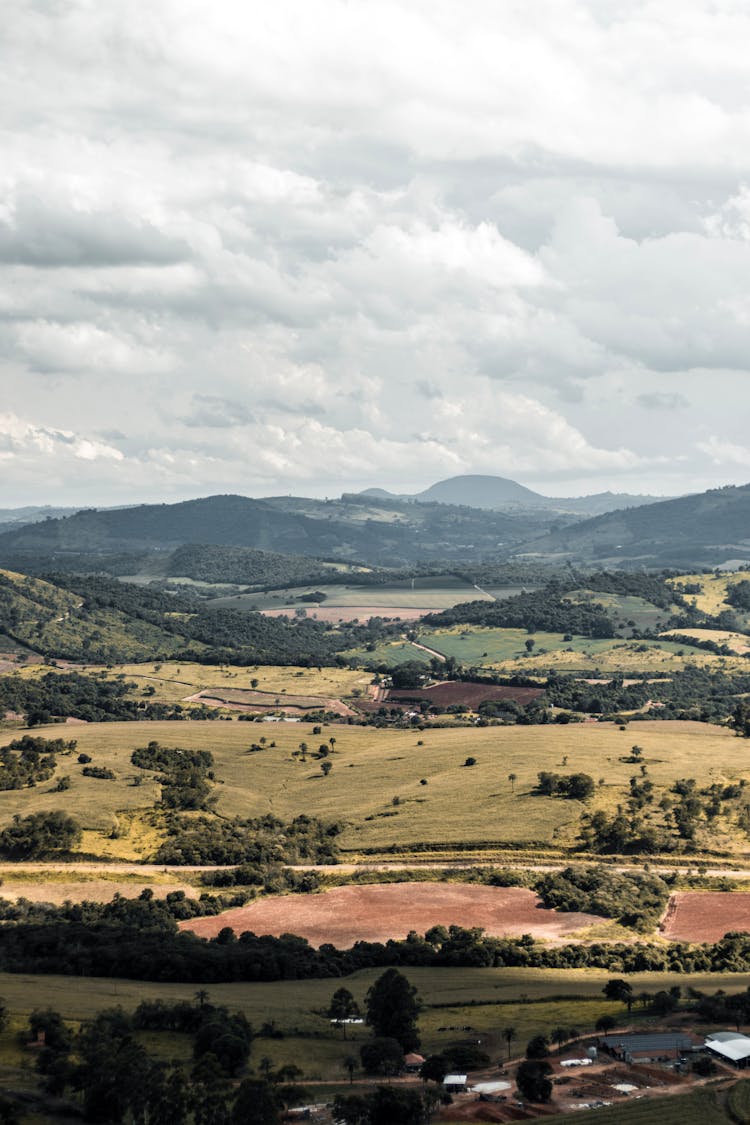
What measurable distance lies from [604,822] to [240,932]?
62.4 metres

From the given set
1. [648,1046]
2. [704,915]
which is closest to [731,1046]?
[648,1046]

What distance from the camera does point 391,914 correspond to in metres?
149

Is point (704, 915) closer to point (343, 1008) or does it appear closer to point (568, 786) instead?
point (568, 786)

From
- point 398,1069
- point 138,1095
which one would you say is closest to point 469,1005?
point 398,1069

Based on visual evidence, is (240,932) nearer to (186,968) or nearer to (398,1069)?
(186,968)

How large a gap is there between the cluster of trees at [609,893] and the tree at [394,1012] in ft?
161

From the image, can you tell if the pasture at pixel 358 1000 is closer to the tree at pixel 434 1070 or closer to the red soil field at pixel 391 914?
the tree at pixel 434 1070

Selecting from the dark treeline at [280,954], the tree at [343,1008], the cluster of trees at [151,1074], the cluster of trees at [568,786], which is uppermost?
the cluster of trees at [568,786]

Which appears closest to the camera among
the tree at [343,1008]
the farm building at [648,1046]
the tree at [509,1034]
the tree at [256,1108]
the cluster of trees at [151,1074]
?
the tree at [256,1108]

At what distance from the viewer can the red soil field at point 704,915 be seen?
139 m

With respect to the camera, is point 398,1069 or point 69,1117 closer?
point 69,1117

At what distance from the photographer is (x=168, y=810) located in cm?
19625

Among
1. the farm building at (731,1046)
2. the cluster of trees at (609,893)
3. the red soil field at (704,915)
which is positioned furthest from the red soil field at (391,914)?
the farm building at (731,1046)

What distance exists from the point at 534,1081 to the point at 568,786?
357 feet
